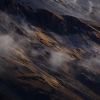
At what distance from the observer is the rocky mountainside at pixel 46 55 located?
1789 inches

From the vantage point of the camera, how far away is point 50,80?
167 ft

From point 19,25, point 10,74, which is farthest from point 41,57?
point 10,74

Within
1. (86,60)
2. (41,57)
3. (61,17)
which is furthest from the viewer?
(61,17)

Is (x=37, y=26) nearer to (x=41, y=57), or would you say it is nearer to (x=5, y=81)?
(x=41, y=57)

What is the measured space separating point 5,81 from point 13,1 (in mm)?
37255

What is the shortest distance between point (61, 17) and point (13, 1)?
14.3 metres

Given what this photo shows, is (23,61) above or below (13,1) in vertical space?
below

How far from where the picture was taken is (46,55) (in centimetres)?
6303

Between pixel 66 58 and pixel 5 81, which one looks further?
pixel 66 58

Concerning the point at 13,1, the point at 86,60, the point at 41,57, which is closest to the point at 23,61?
the point at 41,57

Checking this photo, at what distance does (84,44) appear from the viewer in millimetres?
78688

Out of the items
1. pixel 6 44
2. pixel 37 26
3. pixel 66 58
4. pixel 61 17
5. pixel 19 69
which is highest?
pixel 61 17

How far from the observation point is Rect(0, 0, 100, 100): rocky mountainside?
149 ft

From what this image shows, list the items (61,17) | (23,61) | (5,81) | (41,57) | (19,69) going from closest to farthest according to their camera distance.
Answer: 1. (5,81)
2. (19,69)
3. (23,61)
4. (41,57)
5. (61,17)
